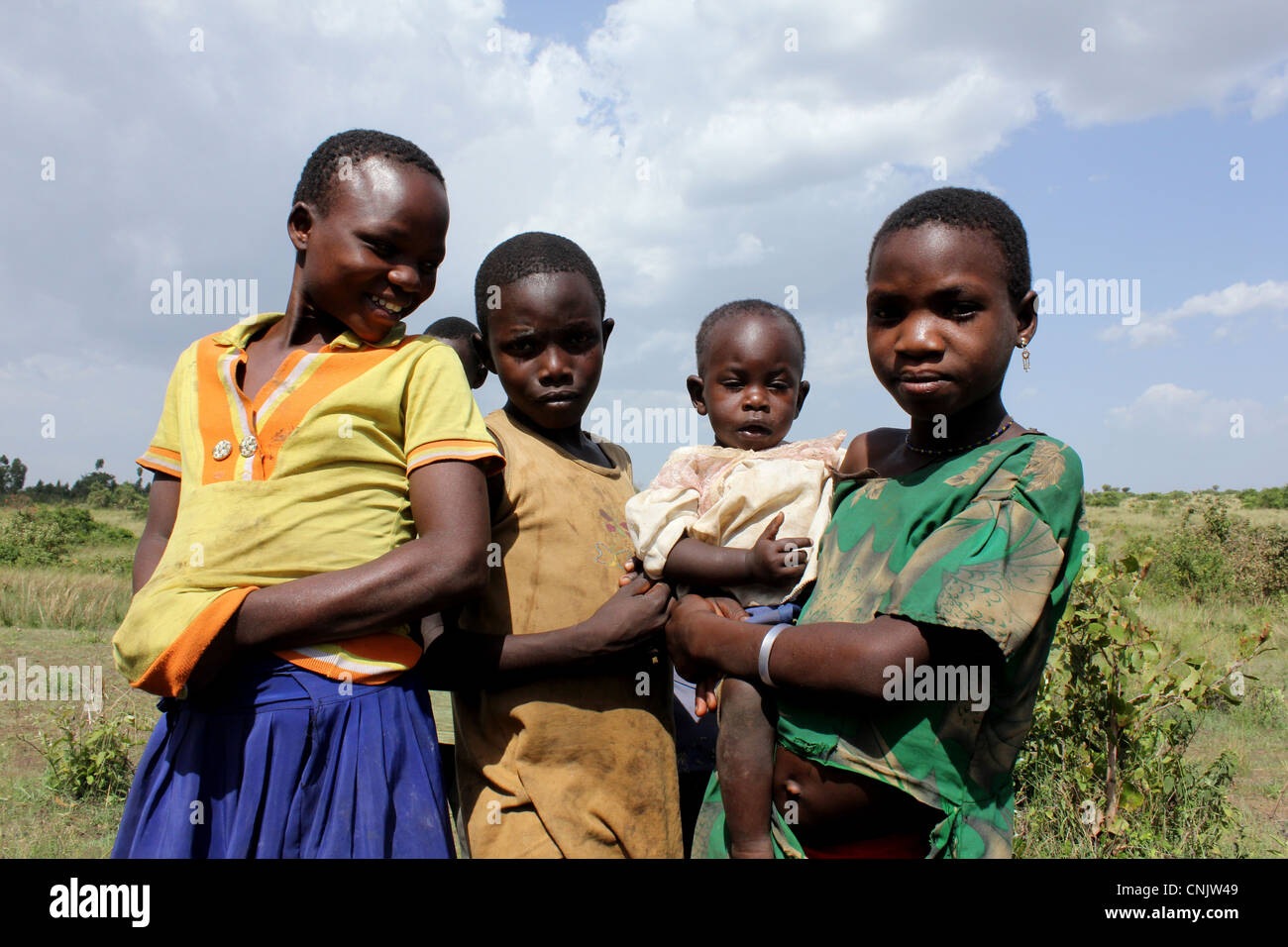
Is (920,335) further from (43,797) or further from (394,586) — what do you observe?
(43,797)

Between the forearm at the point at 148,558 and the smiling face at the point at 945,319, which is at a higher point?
the smiling face at the point at 945,319

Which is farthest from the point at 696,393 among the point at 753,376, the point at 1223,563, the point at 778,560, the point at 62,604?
the point at 1223,563

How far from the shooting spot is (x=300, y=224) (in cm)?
194

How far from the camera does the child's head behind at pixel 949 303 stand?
1688 millimetres

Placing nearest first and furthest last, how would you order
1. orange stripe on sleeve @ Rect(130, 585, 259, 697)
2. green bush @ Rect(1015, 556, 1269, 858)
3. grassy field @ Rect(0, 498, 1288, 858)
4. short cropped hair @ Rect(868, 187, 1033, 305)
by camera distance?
orange stripe on sleeve @ Rect(130, 585, 259, 697), short cropped hair @ Rect(868, 187, 1033, 305), green bush @ Rect(1015, 556, 1269, 858), grassy field @ Rect(0, 498, 1288, 858)

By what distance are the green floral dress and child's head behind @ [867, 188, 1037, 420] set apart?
174 millimetres

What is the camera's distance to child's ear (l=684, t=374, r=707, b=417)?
9.52ft

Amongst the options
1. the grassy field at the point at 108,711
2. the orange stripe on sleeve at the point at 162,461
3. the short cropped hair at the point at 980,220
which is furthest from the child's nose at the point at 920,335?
the grassy field at the point at 108,711

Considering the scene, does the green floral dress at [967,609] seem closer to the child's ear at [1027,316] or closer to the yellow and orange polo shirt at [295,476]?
the child's ear at [1027,316]

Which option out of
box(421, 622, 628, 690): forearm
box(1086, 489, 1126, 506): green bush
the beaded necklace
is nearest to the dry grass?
box(421, 622, 628, 690): forearm

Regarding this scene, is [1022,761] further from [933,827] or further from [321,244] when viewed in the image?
A: [321,244]

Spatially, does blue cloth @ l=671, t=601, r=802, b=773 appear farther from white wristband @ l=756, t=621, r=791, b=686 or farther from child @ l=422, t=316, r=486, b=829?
white wristband @ l=756, t=621, r=791, b=686

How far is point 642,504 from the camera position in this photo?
2336mm
